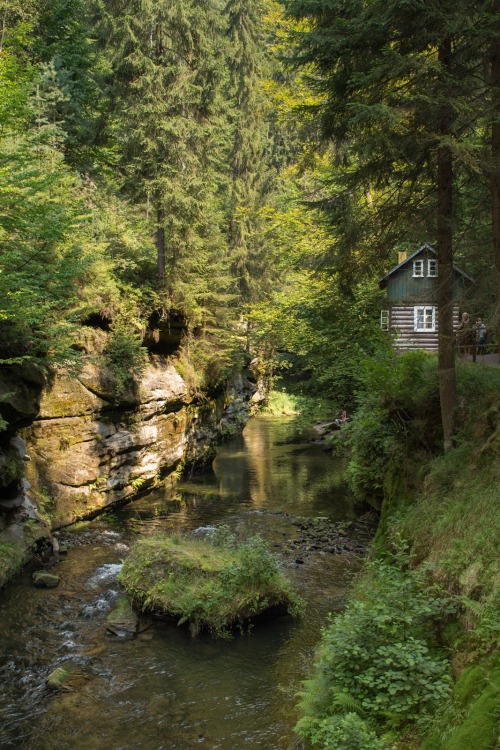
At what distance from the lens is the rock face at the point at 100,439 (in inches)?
683

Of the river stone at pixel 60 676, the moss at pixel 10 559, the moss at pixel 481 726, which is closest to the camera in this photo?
the moss at pixel 481 726

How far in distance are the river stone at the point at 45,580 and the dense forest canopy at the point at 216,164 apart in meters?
5.06

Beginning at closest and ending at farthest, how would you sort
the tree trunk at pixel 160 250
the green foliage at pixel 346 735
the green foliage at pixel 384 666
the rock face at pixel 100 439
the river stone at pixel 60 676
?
the green foliage at pixel 346 735 < the green foliage at pixel 384 666 < the river stone at pixel 60 676 < the rock face at pixel 100 439 < the tree trunk at pixel 160 250

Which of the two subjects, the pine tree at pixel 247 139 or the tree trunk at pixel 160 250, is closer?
the tree trunk at pixel 160 250

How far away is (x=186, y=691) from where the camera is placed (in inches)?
356

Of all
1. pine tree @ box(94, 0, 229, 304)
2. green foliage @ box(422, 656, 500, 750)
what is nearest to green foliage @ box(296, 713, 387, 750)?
green foliage @ box(422, 656, 500, 750)

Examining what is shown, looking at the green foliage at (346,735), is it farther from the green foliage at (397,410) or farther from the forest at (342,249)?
the green foliage at (397,410)

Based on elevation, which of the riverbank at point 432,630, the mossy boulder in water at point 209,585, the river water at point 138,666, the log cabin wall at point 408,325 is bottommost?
the river water at point 138,666

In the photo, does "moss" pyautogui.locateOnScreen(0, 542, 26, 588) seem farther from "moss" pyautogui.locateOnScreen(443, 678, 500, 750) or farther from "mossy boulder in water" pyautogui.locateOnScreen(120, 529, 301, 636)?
"moss" pyautogui.locateOnScreen(443, 678, 500, 750)

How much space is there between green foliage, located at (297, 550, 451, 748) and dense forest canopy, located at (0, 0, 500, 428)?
4.78 metres

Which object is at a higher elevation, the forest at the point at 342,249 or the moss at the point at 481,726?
the forest at the point at 342,249

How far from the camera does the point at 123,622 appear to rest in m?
11.1

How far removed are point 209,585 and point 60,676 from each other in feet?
10.6

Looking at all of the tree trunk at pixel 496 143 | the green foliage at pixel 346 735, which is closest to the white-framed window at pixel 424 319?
the tree trunk at pixel 496 143
